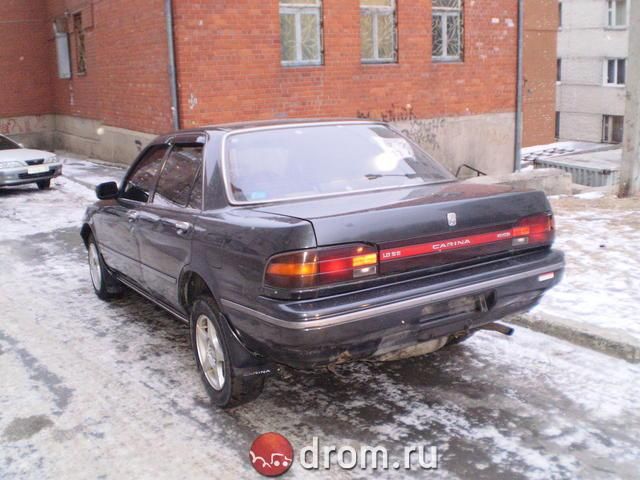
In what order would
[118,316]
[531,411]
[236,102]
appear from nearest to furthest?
1. [531,411]
2. [118,316]
3. [236,102]

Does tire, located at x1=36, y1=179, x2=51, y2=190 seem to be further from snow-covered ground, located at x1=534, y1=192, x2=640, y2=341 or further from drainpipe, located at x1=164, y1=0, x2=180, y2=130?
snow-covered ground, located at x1=534, y1=192, x2=640, y2=341

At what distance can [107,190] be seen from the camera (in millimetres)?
5957

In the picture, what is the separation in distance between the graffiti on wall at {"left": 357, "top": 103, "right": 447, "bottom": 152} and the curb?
371 inches

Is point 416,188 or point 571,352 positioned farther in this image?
point 571,352

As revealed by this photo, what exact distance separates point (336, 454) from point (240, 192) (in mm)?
1607

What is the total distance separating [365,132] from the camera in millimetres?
5039

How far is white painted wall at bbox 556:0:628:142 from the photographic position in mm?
39062

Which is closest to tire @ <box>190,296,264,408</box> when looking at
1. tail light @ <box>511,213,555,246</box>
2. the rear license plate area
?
the rear license plate area

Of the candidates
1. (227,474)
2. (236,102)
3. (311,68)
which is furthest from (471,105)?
(227,474)

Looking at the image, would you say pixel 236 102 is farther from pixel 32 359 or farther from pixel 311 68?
pixel 32 359

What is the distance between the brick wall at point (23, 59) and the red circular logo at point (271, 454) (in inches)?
836

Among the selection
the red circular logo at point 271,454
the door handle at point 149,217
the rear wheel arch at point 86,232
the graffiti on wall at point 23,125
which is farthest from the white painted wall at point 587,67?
the red circular logo at point 271,454

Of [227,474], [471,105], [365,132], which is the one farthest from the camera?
[471,105]

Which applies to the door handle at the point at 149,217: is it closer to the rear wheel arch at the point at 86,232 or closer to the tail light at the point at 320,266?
the tail light at the point at 320,266
